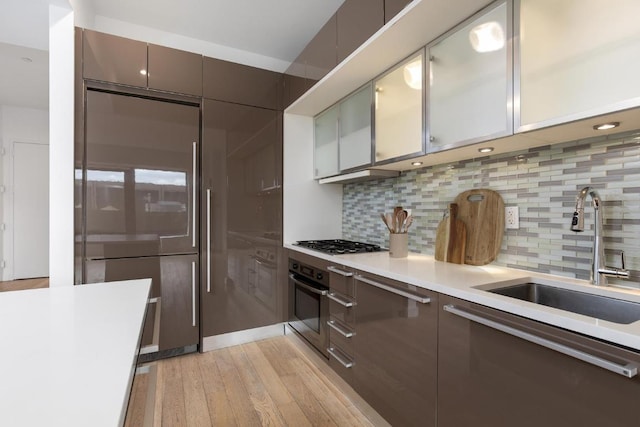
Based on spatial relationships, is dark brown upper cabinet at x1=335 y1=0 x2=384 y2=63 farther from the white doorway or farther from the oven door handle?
the white doorway

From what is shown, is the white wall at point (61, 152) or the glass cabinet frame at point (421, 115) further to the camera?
the white wall at point (61, 152)

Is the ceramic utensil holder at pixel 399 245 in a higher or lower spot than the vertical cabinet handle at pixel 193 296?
higher

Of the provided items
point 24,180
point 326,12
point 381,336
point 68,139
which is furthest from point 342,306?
point 24,180

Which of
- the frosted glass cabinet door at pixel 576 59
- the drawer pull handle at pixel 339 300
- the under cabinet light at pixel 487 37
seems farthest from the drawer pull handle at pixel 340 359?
the under cabinet light at pixel 487 37

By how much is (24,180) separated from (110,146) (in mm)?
4176

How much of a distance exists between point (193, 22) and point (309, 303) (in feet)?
8.65

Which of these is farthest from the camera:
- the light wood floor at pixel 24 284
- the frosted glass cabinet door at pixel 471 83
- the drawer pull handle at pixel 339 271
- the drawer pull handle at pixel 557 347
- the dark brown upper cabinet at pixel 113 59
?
the light wood floor at pixel 24 284

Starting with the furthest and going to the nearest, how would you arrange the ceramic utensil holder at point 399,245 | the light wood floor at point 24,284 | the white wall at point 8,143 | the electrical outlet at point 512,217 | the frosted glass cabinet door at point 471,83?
the white wall at point 8,143
the light wood floor at point 24,284
the ceramic utensil holder at point 399,245
the electrical outlet at point 512,217
the frosted glass cabinet door at point 471,83

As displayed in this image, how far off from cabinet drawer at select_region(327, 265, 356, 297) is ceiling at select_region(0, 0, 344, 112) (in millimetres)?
2113

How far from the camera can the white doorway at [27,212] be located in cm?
482

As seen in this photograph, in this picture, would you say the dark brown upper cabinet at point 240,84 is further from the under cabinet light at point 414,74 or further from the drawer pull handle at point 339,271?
the drawer pull handle at point 339,271

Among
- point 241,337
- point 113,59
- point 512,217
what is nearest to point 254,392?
point 241,337

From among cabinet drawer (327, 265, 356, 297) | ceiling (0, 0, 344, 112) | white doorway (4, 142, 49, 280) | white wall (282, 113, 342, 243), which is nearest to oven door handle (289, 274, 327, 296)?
cabinet drawer (327, 265, 356, 297)

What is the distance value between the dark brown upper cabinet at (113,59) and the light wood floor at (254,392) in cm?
201
